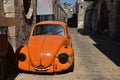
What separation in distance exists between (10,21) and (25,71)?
93.6 inches

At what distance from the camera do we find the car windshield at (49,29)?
1081 centimetres

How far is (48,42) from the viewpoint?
9.84 m

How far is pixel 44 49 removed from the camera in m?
9.41

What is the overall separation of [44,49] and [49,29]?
5.50 ft

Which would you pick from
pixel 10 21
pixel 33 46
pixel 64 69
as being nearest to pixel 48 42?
pixel 33 46

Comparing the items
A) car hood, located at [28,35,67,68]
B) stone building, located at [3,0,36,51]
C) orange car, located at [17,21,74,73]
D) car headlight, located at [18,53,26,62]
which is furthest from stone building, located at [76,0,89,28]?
car headlight, located at [18,53,26,62]

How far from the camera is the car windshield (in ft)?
35.5

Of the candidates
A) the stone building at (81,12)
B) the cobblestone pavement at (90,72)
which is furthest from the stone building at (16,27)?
the stone building at (81,12)

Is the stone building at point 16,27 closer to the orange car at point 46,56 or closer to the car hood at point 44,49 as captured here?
the car hood at point 44,49

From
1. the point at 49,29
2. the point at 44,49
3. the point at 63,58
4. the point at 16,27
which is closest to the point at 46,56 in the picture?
the point at 44,49

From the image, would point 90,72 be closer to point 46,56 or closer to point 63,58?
point 63,58

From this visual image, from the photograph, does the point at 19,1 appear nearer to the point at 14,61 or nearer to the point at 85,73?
the point at 14,61

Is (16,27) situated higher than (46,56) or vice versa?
(16,27)

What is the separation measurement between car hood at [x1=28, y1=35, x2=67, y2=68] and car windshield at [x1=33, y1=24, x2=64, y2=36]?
1.63 feet
